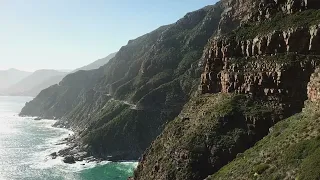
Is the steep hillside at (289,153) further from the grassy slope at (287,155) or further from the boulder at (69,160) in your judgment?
the boulder at (69,160)

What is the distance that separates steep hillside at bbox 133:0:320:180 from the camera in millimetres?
77938

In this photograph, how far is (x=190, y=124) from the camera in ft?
290

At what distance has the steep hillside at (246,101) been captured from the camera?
256 feet

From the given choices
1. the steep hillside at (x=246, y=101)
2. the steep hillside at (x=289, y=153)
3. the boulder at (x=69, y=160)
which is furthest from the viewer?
the boulder at (x=69, y=160)

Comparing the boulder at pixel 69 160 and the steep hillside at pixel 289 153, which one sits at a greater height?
the steep hillside at pixel 289 153

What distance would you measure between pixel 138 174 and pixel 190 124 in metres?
18.3

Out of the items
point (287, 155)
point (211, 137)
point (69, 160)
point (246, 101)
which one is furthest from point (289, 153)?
point (69, 160)

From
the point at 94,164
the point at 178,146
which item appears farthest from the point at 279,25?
the point at 94,164

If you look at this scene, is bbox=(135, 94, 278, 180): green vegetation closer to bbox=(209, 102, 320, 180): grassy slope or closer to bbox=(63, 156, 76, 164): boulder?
bbox=(209, 102, 320, 180): grassy slope

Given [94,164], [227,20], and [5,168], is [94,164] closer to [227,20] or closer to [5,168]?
[5,168]

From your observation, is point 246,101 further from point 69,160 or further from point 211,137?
point 69,160

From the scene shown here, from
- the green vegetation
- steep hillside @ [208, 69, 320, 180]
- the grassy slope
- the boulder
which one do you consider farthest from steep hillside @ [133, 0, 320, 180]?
the boulder

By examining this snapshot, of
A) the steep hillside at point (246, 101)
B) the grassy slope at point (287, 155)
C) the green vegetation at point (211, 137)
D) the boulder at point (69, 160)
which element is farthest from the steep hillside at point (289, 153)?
the boulder at point (69, 160)

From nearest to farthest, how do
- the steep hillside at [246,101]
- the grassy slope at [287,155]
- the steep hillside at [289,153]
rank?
the grassy slope at [287,155] < the steep hillside at [289,153] < the steep hillside at [246,101]
